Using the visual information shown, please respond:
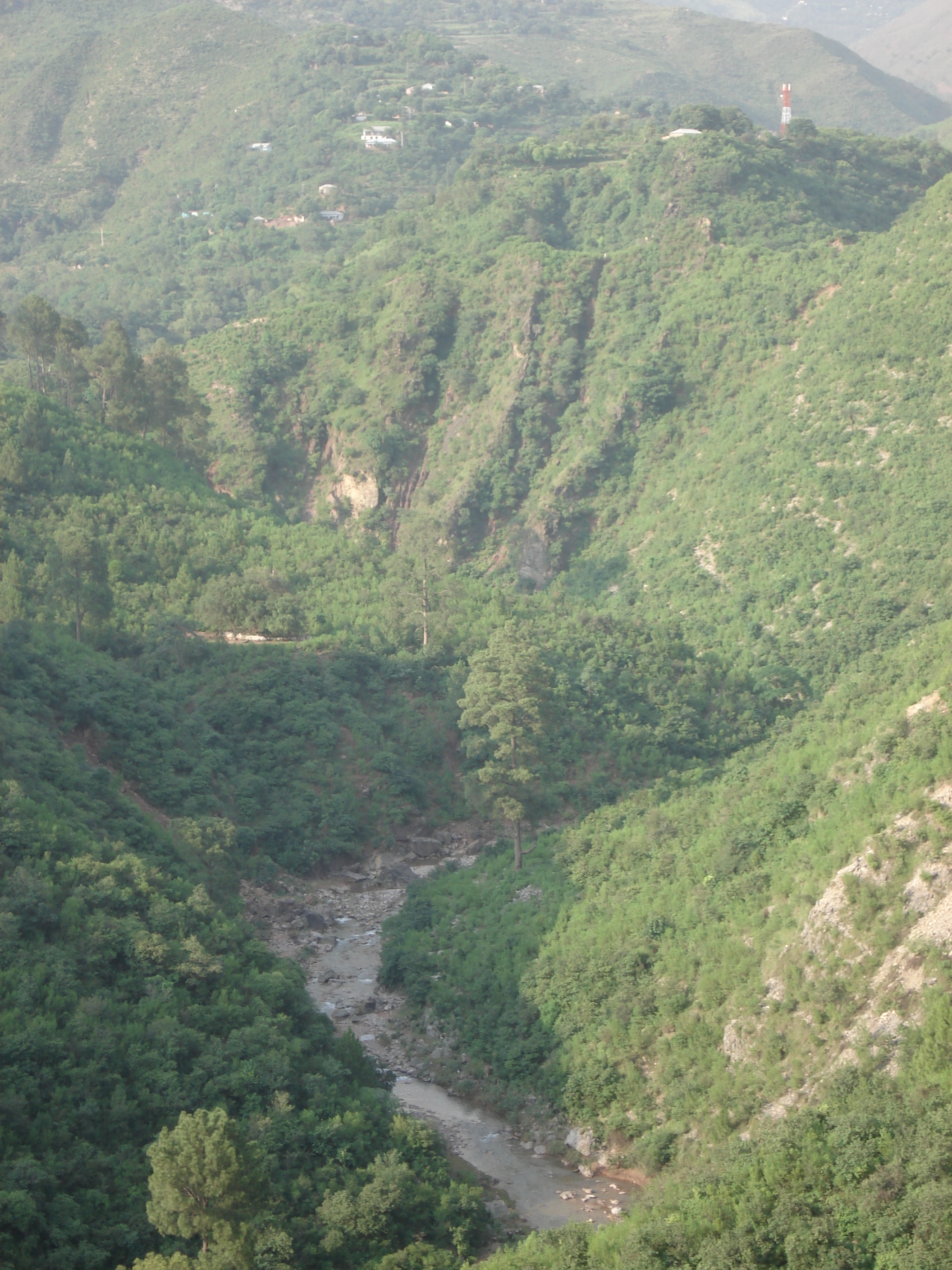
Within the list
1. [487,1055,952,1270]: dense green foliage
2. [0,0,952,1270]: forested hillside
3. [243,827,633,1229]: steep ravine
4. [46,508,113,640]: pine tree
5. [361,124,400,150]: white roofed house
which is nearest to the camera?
[487,1055,952,1270]: dense green foliage

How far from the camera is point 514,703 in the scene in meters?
38.8

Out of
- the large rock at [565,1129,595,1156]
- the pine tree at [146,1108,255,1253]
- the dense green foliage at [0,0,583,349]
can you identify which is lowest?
the dense green foliage at [0,0,583,349]

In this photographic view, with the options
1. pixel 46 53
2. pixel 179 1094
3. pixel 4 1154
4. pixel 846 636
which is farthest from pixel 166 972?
pixel 46 53

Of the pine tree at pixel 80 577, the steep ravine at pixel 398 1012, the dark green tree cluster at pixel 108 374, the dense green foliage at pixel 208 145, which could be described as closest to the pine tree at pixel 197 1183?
the steep ravine at pixel 398 1012

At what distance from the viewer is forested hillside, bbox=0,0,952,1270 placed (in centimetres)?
2317

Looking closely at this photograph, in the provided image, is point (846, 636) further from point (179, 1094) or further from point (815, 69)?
point (815, 69)

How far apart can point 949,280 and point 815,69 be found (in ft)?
417

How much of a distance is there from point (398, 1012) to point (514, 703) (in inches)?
366

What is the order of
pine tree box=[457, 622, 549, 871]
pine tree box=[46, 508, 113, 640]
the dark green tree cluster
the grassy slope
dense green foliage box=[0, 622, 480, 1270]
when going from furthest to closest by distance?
the dark green tree cluster
pine tree box=[46, 508, 113, 640]
pine tree box=[457, 622, 549, 871]
the grassy slope
dense green foliage box=[0, 622, 480, 1270]

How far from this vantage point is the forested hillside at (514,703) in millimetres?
23172

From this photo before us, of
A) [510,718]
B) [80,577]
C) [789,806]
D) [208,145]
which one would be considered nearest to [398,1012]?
[510,718]

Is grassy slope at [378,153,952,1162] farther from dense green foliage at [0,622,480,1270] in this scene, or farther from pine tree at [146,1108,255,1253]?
pine tree at [146,1108,255,1253]

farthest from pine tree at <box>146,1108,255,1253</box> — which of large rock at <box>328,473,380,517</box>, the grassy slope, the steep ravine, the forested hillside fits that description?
large rock at <box>328,473,380,517</box>

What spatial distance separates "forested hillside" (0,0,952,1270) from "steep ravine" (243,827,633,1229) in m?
0.77
